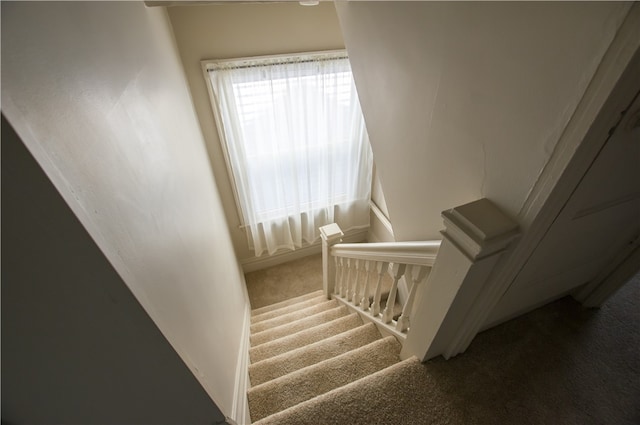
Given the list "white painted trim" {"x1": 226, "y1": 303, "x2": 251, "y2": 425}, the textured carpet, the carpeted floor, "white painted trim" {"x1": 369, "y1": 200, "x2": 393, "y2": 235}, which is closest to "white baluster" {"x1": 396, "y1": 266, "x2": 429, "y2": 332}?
the carpeted floor

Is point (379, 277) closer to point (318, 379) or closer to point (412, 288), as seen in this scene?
point (412, 288)

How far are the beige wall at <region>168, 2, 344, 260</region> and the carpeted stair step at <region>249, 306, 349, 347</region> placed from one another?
169 centimetres

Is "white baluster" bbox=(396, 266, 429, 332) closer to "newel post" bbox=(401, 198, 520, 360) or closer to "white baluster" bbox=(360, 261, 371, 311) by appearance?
"newel post" bbox=(401, 198, 520, 360)

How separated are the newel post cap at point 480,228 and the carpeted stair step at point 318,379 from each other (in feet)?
2.76

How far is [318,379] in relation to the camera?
4.18 ft

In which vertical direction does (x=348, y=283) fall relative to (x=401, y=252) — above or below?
below

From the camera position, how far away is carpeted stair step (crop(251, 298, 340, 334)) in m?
2.26

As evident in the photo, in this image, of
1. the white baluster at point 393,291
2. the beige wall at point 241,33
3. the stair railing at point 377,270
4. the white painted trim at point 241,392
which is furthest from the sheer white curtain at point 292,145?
the white baluster at point 393,291

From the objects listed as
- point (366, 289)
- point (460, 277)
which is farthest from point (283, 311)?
point (460, 277)

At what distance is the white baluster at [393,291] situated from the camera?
1234 millimetres

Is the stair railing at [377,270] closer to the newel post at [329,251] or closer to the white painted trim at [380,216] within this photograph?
the newel post at [329,251]

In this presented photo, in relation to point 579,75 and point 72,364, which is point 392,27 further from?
point 72,364

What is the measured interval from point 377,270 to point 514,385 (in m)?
0.72

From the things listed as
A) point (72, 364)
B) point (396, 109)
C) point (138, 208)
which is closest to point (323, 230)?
point (396, 109)
